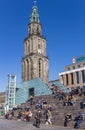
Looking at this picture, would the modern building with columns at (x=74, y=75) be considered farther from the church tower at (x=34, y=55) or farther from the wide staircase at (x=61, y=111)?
the wide staircase at (x=61, y=111)

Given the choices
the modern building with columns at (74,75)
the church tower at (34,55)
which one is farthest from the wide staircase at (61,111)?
the church tower at (34,55)

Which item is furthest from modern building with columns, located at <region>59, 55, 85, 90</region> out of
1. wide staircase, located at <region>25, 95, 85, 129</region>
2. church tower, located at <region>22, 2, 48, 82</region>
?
wide staircase, located at <region>25, 95, 85, 129</region>

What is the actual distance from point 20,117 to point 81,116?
11241 millimetres

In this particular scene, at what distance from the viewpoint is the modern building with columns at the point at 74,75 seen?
73.6 m

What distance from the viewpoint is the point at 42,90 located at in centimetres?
4797

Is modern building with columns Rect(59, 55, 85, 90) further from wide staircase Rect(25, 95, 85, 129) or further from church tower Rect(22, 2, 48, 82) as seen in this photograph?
wide staircase Rect(25, 95, 85, 129)

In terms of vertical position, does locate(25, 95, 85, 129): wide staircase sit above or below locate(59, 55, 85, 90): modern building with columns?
below

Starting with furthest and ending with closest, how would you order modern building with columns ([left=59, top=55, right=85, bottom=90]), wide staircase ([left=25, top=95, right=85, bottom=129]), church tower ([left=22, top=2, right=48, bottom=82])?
church tower ([left=22, top=2, right=48, bottom=82])
modern building with columns ([left=59, top=55, right=85, bottom=90])
wide staircase ([left=25, top=95, right=85, bottom=129])

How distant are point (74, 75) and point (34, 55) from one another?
61.9ft

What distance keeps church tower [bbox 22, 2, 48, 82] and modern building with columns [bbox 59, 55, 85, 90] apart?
945 cm

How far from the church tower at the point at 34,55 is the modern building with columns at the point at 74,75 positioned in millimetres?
9449

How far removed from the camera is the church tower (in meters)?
85.5

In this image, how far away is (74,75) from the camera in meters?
76.4

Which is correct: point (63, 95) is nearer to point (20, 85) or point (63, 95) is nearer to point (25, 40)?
point (20, 85)
